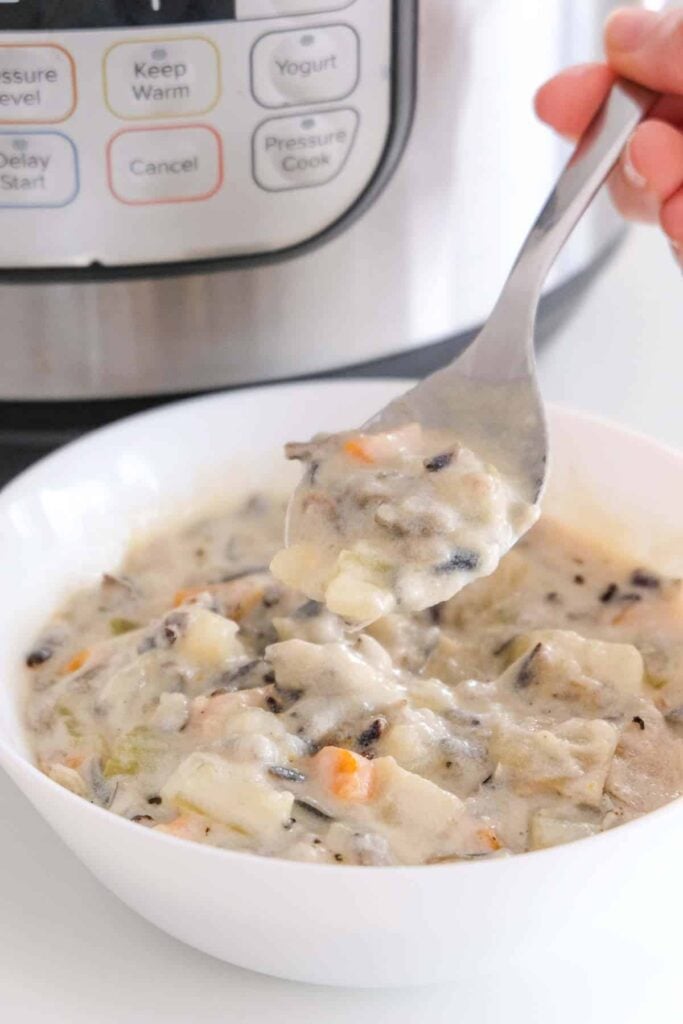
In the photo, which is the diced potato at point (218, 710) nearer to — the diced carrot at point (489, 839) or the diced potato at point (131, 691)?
the diced potato at point (131, 691)

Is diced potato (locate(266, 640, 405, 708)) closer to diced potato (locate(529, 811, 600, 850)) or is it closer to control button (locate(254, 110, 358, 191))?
diced potato (locate(529, 811, 600, 850))

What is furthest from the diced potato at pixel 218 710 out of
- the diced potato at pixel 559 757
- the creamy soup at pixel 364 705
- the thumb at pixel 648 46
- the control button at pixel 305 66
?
the thumb at pixel 648 46

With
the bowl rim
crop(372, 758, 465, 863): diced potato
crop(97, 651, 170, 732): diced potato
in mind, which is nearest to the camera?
the bowl rim

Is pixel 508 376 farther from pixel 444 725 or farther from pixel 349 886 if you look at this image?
pixel 349 886

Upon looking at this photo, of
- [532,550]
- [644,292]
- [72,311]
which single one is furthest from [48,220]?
[644,292]

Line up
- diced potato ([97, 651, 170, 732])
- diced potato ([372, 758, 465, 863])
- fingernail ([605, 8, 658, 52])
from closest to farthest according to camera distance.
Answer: diced potato ([372, 758, 465, 863]), diced potato ([97, 651, 170, 732]), fingernail ([605, 8, 658, 52])

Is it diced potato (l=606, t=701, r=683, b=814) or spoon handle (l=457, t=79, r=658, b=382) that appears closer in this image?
diced potato (l=606, t=701, r=683, b=814)

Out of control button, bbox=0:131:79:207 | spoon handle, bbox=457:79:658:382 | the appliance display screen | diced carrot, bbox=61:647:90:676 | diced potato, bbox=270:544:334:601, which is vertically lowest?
diced carrot, bbox=61:647:90:676

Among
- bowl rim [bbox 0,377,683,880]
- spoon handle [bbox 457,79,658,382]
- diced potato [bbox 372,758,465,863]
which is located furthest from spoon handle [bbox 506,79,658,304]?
diced potato [bbox 372,758,465,863]
